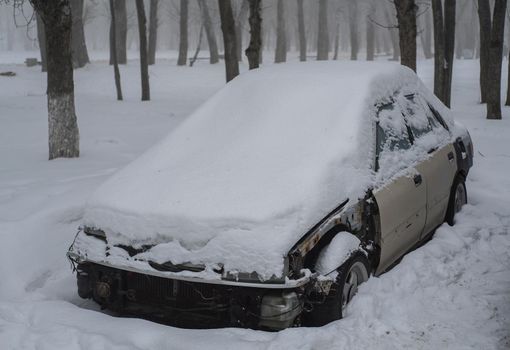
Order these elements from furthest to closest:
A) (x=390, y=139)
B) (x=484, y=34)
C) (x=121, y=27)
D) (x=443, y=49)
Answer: (x=121, y=27), (x=484, y=34), (x=443, y=49), (x=390, y=139)

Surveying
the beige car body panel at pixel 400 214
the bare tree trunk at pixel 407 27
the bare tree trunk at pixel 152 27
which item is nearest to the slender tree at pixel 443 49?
the bare tree trunk at pixel 407 27

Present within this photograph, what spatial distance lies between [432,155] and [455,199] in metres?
0.83

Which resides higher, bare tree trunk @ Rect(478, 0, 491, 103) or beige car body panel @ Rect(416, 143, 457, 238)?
bare tree trunk @ Rect(478, 0, 491, 103)

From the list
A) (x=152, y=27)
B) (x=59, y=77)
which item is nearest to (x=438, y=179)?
(x=59, y=77)

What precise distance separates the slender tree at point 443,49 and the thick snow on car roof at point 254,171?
30.7ft

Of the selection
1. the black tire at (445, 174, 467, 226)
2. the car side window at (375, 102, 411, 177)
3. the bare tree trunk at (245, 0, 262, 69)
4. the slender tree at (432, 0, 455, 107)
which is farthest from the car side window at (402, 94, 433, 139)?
the slender tree at (432, 0, 455, 107)

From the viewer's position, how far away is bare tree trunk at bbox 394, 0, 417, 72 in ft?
34.2

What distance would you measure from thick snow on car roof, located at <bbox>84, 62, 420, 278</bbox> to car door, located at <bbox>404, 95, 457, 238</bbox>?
0.34 m

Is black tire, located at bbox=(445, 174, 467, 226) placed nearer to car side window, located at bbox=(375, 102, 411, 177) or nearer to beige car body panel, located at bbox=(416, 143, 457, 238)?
beige car body panel, located at bbox=(416, 143, 457, 238)

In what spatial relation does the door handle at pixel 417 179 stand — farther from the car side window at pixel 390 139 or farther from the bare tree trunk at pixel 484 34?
the bare tree trunk at pixel 484 34

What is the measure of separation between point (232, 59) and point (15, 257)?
9.42 m

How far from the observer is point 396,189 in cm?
436

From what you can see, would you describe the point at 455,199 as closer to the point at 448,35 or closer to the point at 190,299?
the point at 190,299

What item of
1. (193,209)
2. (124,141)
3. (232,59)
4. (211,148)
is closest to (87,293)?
(193,209)
